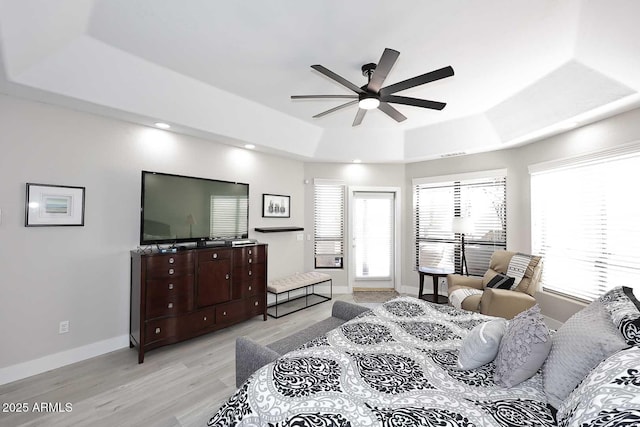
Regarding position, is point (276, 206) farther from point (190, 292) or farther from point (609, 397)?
point (609, 397)

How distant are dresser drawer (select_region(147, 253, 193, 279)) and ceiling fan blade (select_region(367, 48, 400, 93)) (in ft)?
8.83

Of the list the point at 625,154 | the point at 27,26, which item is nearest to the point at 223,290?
the point at 27,26

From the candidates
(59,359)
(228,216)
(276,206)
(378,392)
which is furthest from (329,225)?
(378,392)

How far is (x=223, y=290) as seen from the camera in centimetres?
354

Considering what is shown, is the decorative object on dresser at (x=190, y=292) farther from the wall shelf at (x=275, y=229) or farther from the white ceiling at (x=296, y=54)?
the white ceiling at (x=296, y=54)

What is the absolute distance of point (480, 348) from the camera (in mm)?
1537

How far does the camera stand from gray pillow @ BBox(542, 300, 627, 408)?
47.6 inches

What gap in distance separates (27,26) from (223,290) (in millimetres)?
2942

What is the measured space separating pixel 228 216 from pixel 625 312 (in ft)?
12.8

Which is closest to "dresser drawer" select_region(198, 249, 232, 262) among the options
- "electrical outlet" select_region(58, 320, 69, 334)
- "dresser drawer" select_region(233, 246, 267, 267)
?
"dresser drawer" select_region(233, 246, 267, 267)

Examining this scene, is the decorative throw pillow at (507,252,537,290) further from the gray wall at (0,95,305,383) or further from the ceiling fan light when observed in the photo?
the gray wall at (0,95,305,383)

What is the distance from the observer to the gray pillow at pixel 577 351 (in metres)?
1.21

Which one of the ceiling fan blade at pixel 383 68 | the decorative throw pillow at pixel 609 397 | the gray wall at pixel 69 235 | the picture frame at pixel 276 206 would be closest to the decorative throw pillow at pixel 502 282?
the decorative throw pillow at pixel 609 397

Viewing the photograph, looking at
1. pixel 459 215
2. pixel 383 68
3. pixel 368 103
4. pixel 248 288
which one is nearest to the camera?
pixel 383 68
